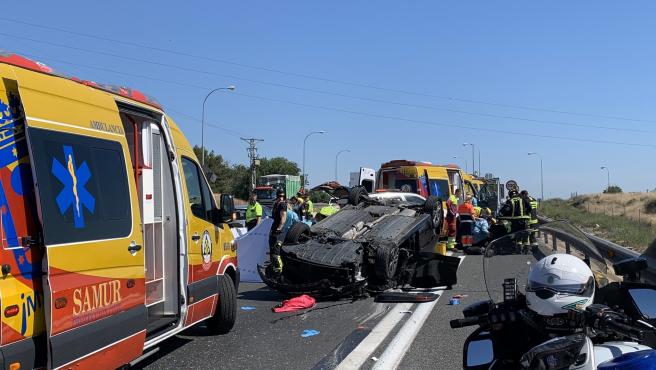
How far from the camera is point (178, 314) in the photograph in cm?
601

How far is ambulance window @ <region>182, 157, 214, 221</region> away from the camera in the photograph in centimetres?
663

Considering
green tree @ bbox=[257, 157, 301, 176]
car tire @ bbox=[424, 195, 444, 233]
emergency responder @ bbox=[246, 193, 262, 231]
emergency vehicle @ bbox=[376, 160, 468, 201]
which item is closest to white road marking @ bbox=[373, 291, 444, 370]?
car tire @ bbox=[424, 195, 444, 233]

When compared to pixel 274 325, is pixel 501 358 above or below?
above

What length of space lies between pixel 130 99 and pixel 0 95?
1820 millimetres

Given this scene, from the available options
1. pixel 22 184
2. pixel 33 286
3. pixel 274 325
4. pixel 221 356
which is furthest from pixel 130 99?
pixel 274 325

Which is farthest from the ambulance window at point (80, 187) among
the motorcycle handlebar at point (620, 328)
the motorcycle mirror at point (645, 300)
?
the motorcycle mirror at point (645, 300)

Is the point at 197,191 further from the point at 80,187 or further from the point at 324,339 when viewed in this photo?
the point at 80,187

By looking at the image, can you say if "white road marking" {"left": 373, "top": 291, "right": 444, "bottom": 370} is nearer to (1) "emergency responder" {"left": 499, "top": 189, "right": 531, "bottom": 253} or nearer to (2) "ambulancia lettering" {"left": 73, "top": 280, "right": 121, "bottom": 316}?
(2) "ambulancia lettering" {"left": 73, "top": 280, "right": 121, "bottom": 316}

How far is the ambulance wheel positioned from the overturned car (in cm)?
209

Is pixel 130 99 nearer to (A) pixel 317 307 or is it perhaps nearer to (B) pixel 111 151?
(B) pixel 111 151

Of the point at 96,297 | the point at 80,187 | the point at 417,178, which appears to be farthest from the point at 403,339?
the point at 417,178

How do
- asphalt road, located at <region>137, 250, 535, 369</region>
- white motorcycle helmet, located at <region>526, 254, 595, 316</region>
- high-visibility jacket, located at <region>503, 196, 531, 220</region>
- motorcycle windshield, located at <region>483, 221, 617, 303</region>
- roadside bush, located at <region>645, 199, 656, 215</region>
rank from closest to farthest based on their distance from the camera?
white motorcycle helmet, located at <region>526, 254, 595, 316</region> < motorcycle windshield, located at <region>483, 221, 617, 303</region> < asphalt road, located at <region>137, 250, 535, 369</region> < high-visibility jacket, located at <region>503, 196, 531, 220</region> < roadside bush, located at <region>645, 199, 656, 215</region>

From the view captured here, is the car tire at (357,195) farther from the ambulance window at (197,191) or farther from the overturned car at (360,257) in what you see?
the ambulance window at (197,191)

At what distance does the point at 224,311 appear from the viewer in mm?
7016
